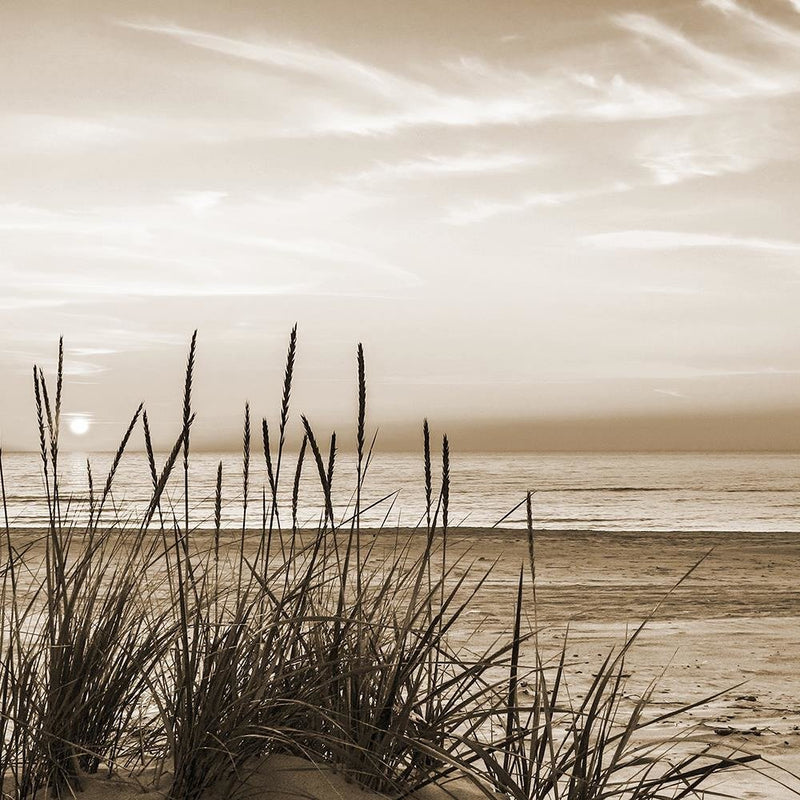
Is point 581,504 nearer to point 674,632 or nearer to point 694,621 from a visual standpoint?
point 694,621

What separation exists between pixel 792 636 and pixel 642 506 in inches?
919

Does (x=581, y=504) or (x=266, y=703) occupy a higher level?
(x=266, y=703)

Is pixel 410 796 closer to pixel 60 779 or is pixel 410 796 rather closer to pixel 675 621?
pixel 60 779

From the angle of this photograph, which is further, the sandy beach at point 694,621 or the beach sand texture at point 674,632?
the sandy beach at point 694,621

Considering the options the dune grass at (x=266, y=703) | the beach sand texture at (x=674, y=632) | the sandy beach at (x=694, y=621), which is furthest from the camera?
the sandy beach at (x=694, y=621)

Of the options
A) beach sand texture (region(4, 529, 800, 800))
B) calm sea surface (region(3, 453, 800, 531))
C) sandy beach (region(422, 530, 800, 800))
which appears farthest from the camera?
calm sea surface (region(3, 453, 800, 531))

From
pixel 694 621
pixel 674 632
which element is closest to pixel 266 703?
pixel 674 632

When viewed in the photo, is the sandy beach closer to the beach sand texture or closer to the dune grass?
the beach sand texture

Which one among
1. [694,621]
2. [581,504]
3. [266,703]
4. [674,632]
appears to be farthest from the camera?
[581,504]

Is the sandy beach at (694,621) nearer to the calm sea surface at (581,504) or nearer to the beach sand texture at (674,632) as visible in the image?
the beach sand texture at (674,632)

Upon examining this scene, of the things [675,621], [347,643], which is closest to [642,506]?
[675,621]

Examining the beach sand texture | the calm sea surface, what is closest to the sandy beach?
the beach sand texture

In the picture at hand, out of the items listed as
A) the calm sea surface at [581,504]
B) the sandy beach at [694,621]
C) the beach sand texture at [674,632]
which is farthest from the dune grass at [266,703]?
the calm sea surface at [581,504]

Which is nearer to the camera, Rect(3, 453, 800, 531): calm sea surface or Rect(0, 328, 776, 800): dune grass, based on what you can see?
Rect(0, 328, 776, 800): dune grass
